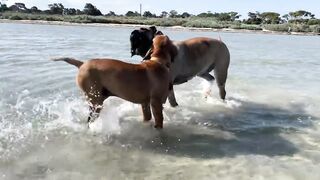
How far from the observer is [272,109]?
8.05 m

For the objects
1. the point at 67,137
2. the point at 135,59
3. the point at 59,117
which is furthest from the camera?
the point at 135,59

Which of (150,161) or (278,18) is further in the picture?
(278,18)

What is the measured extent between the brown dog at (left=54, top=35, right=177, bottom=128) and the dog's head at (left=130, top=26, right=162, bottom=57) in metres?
0.69

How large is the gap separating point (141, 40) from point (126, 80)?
1.26 meters

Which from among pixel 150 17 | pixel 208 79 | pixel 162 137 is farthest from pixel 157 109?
pixel 150 17

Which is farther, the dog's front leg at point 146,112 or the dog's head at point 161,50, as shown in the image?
the dog's front leg at point 146,112

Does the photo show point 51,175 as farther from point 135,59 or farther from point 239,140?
point 135,59

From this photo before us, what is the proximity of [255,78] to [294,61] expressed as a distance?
5.26m

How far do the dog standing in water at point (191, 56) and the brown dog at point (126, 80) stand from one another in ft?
1.70

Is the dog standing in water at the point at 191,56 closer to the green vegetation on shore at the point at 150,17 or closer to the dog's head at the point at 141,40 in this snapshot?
the dog's head at the point at 141,40

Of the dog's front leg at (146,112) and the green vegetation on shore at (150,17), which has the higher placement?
the dog's front leg at (146,112)

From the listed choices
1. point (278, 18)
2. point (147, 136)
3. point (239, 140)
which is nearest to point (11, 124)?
point (147, 136)

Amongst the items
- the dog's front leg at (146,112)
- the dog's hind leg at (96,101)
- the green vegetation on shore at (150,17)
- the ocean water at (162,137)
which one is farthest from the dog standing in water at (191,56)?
the green vegetation on shore at (150,17)

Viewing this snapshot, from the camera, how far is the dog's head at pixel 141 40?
6.55 metres
